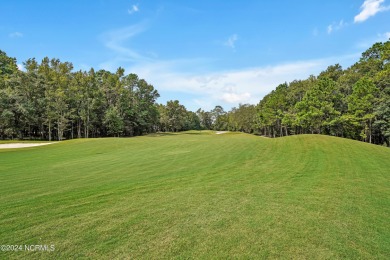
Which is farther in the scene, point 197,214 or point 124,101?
point 124,101

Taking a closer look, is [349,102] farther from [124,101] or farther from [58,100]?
[58,100]

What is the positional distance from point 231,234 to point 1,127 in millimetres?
49771

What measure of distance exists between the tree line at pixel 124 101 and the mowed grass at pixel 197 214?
27.6 meters

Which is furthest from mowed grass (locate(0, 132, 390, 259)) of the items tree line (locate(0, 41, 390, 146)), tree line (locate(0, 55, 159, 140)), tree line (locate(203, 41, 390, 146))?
tree line (locate(0, 55, 159, 140))

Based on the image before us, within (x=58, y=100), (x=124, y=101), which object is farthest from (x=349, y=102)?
(x=58, y=100)

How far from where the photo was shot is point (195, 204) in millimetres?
5859

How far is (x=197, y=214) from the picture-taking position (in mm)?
5223

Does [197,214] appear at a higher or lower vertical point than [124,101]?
lower

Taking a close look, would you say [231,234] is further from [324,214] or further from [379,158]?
[379,158]

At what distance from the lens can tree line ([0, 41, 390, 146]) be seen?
111 feet

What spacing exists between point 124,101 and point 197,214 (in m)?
52.8

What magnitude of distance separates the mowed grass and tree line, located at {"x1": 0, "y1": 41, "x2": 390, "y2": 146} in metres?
27.6

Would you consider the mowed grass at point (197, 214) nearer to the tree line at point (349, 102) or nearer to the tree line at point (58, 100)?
the tree line at point (349, 102)

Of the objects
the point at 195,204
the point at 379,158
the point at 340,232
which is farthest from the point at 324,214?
the point at 379,158
